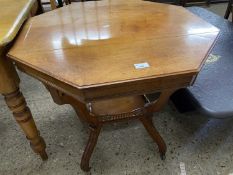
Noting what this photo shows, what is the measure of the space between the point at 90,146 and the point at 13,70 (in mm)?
498

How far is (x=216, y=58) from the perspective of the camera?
1320 millimetres

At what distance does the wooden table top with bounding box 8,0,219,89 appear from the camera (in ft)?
2.27

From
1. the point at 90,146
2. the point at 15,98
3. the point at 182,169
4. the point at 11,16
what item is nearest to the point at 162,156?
the point at 182,169

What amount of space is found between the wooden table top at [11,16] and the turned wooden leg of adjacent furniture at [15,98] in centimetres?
8

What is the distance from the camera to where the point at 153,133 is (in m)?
1.07

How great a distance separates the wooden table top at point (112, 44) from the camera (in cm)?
→ 69

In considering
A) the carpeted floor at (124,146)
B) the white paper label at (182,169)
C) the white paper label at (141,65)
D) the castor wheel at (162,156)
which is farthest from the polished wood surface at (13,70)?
the white paper label at (182,169)

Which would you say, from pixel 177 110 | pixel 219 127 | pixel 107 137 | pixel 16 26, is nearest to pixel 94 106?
pixel 107 137

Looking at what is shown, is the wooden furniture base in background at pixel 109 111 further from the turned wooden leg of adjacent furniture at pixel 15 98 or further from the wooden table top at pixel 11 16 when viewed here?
the wooden table top at pixel 11 16

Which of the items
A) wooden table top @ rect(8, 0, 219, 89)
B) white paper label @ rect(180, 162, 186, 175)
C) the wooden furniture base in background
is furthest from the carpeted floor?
wooden table top @ rect(8, 0, 219, 89)

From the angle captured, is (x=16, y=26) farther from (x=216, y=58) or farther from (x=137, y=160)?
(x=216, y=58)

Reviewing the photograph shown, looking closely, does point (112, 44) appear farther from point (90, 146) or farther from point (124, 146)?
point (124, 146)

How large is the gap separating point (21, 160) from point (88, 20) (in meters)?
0.84

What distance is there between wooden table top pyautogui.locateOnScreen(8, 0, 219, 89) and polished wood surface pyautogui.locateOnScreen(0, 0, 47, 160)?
5 centimetres
